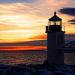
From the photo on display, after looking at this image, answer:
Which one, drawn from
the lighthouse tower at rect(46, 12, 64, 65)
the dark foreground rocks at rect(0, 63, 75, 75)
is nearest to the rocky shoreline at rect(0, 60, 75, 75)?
the dark foreground rocks at rect(0, 63, 75, 75)

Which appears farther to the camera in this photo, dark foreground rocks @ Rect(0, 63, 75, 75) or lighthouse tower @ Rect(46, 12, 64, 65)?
dark foreground rocks @ Rect(0, 63, 75, 75)

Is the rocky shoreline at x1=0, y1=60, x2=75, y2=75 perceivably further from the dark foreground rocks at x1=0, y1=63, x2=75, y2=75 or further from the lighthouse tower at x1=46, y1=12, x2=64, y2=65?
the lighthouse tower at x1=46, y1=12, x2=64, y2=65

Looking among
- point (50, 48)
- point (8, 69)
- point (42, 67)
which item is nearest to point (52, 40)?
point (50, 48)

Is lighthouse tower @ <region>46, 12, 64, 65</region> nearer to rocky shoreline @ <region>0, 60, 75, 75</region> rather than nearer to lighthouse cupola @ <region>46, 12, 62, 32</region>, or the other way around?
lighthouse cupola @ <region>46, 12, 62, 32</region>

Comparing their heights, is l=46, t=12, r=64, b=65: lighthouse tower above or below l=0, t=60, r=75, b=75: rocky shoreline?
above

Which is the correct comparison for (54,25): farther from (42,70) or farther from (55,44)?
(42,70)

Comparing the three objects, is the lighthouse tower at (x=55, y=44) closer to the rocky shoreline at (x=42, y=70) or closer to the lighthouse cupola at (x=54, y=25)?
the lighthouse cupola at (x=54, y=25)

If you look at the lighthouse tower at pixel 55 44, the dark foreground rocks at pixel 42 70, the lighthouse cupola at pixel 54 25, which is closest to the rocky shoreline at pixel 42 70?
the dark foreground rocks at pixel 42 70

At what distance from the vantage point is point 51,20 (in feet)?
113

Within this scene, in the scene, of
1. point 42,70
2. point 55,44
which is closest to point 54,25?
point 55,44

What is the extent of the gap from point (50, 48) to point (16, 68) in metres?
4.64

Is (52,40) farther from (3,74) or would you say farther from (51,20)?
(3,74)

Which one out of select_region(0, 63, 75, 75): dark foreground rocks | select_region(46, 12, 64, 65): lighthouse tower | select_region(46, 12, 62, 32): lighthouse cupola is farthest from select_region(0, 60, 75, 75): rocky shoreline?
select_region(46, 12, 62, 32): lighthouse cupola

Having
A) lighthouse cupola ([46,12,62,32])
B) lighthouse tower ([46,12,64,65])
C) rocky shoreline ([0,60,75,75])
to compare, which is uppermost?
lighthouse cupola ([46,12,62,32])
